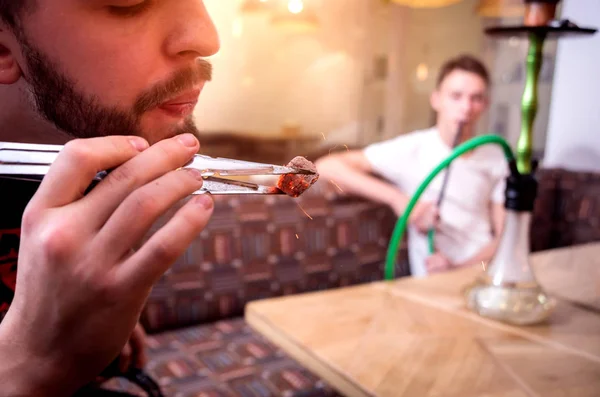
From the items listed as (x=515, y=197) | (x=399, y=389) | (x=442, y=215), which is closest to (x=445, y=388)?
(x=399, y=389)

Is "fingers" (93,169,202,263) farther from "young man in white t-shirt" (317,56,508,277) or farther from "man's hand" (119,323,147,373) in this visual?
"young man in white t-shirt" (317,56,508,277)

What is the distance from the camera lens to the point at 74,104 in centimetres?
29

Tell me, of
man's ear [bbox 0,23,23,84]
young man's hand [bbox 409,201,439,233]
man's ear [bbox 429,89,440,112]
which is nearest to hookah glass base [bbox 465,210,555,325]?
man's ear [bbox 429,89,440,112]

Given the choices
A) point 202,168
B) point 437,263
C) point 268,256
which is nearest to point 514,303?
point 437,263

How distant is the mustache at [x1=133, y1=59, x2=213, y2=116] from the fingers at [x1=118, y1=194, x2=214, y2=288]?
8 cm

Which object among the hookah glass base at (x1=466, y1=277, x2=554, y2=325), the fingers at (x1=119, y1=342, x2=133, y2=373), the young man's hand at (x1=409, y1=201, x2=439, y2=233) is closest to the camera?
the fingers at (x1=119, y1=342, x2=133, y2=373)

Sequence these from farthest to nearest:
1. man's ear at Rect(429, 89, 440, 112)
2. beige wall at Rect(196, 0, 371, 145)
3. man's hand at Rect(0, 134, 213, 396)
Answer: man's ear at Rect(429, 89, 440, 112) < beige wall at Rect(196, 0, 371, 145) < man's hand at Rect(0, 134, 213, 396)

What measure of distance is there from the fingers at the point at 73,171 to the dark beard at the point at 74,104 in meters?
0.04

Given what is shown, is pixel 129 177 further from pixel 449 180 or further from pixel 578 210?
pixel 578 210

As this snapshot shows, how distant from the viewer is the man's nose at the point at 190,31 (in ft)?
0.97

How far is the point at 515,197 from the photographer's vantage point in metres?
0.78

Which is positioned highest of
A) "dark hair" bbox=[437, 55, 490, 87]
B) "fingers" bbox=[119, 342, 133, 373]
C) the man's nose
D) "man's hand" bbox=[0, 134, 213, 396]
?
"dark hair" bbox=[437, 55, 490, 87]

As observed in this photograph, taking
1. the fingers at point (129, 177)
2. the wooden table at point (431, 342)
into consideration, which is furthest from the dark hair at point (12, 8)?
the wooden table at point (431, 342)

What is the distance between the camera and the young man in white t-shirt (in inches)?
39.4
